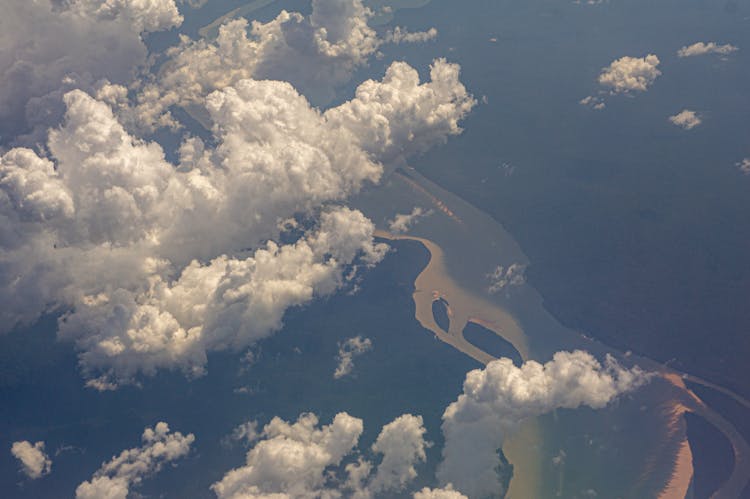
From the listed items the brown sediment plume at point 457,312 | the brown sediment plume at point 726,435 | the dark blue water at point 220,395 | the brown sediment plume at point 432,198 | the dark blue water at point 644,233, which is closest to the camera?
the brown sediment plume at point 726,435

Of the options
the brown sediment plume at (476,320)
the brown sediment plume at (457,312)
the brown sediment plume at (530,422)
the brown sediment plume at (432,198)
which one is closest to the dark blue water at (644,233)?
the brown sediment plume at (432,198)

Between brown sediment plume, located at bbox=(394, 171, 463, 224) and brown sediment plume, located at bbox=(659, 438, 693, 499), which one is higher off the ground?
brown sediment plume, located at bbox=(394, 171, 463, 224)

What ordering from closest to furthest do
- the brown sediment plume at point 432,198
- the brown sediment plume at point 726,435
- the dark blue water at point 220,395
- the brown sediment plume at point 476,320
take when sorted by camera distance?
the brown sediment plume at point 726,435, the brown sediment plume at point 476,320, the dark blue water at point 220,395, the brown sediment plume at point 432,198

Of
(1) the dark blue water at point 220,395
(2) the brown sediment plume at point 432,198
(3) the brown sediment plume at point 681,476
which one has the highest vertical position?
(2) the brown sediment plume at point 432,198

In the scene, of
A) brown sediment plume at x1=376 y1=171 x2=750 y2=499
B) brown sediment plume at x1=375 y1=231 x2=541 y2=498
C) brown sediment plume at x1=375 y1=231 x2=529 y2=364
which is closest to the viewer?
brown sediment plume at x1=376 y1=171 x2=750 y2=499

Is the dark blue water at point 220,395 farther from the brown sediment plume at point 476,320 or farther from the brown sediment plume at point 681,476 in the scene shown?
the brown sediment plume at point 681,476

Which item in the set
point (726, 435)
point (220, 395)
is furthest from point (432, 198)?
point (726, 435)

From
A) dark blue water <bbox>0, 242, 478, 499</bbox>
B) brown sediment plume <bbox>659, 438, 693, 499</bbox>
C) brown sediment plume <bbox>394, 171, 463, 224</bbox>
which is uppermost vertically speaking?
brown sediment plume <bbox>394, 171, 463, 224</bbox>

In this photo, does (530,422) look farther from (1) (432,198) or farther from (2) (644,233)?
(1) (432,198)

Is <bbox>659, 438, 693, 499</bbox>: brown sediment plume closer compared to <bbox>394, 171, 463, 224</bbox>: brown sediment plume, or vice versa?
<bbox>659, 438, 693, 499</bbox>: brown sediment plume

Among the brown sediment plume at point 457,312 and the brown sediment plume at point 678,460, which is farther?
the brown sediment plume at point 457,312

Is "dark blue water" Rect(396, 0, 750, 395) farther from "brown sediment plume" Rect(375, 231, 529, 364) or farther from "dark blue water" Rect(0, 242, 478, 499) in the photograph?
"dark blue water" Rect(0, 242, 478, 499)

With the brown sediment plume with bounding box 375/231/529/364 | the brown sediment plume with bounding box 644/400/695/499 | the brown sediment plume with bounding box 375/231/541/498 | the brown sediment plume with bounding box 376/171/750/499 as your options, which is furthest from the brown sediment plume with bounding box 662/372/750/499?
the brown sediment plume with bounding box 375/231/529/364

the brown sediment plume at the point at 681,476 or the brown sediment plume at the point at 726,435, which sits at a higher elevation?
the brown sediment plume at the point at 726,435
